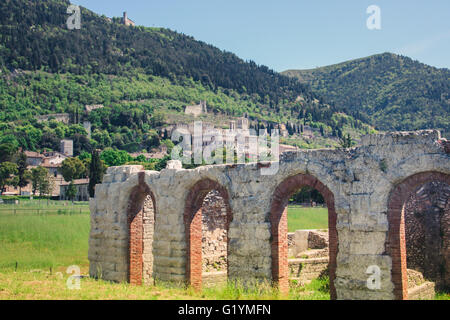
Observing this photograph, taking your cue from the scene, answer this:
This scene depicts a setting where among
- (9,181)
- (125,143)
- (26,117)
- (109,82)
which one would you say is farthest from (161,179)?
(109,82)

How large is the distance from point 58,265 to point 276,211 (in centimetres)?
1500

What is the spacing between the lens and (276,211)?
13.2 meters

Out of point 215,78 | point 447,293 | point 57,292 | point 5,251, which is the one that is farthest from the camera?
point 215,78

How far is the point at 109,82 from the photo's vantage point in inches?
6791

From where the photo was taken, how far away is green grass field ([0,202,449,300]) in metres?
11.5

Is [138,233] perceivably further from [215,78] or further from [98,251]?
[215,78]

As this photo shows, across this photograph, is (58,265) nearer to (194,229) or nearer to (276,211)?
(194,229)

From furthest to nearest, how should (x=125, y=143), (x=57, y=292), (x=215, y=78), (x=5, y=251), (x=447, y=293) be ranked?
(x=215, y=78)
(x=125, y=143)
(x=5, y=251)
(x=447, y=293)
(x=57, y=292)

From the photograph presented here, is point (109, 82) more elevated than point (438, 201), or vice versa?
point (109, 82)

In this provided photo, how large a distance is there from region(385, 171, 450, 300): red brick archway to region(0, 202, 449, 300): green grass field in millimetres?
2616

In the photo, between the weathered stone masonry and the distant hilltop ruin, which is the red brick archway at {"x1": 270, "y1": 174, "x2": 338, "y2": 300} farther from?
the distant hilltop ruin

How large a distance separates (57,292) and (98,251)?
259 inches

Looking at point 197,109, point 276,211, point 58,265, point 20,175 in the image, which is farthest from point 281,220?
point 197,109

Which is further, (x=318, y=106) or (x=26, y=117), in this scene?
(x=318, y=106)
